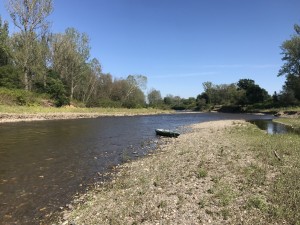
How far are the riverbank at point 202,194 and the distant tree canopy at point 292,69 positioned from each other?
9364cm

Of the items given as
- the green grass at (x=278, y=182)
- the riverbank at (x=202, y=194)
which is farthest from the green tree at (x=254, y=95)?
the riverbank at (x=202, y=194)

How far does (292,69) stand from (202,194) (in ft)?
345

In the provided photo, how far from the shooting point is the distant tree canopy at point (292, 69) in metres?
94.2

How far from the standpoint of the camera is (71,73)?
8656 cm

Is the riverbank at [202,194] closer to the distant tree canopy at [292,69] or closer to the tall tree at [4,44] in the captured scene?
the tall tree at [4,44]

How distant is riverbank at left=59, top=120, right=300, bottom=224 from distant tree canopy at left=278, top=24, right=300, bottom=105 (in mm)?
93640

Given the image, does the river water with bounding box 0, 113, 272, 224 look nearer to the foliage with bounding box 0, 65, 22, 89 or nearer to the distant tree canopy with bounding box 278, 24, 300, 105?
the foliage with bounding box 0, 65, 22, 89

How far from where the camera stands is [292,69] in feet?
325

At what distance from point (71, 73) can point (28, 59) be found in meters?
16.3

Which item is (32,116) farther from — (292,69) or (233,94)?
(233,94)

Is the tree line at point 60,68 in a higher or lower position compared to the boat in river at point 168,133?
higher

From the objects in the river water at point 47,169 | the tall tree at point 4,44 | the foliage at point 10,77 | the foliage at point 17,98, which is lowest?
the river water at point 47,169

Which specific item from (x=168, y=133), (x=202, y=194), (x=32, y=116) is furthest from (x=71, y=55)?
(x=202, y=194)

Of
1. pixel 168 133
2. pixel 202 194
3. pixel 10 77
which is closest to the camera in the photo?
pixel 202 194
